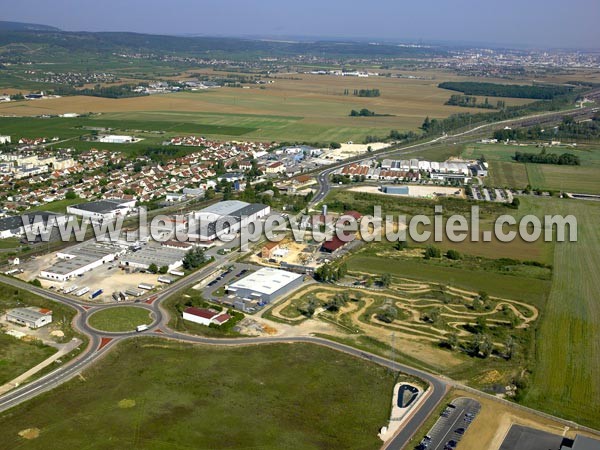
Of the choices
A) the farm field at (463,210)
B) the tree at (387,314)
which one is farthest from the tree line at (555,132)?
the tree at (387,314)

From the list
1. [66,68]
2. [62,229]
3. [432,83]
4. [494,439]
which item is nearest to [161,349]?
[494,439]

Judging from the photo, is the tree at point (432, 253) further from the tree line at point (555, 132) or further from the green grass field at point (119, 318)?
the tree line at point (555, 132)

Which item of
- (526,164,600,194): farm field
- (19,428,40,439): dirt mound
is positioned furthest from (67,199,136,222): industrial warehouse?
(526,164,600,194): farm field

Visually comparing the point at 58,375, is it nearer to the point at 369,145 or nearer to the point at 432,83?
the point at 369,145

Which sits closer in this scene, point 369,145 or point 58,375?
point 58,375

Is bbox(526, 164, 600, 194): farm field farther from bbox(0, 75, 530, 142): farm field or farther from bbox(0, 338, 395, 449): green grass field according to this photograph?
bbox(0, 338, 395, 449): green grass field

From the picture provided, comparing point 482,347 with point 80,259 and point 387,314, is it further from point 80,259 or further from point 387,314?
point 80,259
